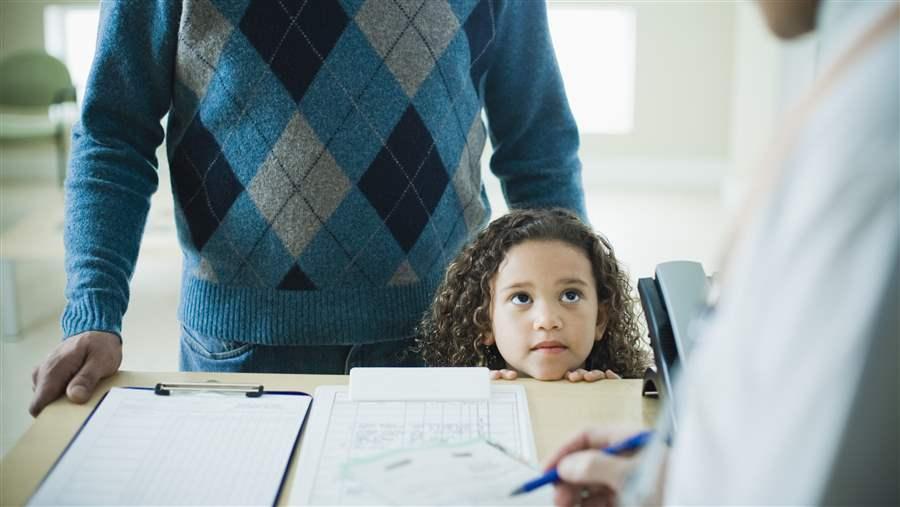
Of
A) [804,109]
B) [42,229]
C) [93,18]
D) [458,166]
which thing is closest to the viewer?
[804,109]

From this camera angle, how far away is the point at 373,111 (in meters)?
1.21

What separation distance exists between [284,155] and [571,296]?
0.38 meters

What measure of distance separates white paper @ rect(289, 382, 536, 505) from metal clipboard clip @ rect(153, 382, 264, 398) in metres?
0.06

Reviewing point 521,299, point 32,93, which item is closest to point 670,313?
point 521,299

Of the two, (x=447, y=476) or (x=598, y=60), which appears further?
(x=598, y=60)

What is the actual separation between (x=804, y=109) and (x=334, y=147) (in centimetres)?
86

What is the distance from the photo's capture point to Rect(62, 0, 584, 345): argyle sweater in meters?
1.16

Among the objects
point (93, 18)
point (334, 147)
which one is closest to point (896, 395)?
point (334, 147)

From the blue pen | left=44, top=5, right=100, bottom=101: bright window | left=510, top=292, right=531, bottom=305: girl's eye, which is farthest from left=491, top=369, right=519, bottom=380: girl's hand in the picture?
left=44, top=5, right=100, bottom=101: bright window

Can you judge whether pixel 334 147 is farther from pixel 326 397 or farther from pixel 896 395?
pixel 896 395

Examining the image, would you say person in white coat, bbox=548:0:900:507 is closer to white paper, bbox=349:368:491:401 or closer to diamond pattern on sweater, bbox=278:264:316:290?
white paper, bbox=349:368:491:401

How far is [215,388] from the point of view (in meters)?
1.01

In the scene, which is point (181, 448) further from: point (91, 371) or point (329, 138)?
point (329, 138)

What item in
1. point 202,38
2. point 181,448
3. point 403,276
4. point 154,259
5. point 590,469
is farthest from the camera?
point 154,259
